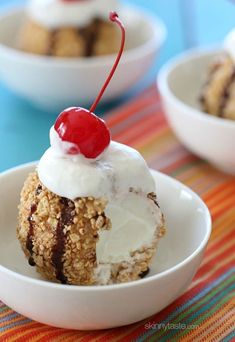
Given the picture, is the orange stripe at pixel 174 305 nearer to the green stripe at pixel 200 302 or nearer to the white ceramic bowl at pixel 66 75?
the green stripe at pixel 200 302

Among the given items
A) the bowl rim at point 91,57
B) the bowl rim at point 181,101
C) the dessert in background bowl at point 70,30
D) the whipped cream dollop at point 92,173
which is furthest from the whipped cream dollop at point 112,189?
the dessert in background bowl at point 70,30

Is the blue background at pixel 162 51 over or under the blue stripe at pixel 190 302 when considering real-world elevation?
under

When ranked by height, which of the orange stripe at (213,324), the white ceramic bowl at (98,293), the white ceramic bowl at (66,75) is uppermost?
the white ceramic bowl at (98,293)

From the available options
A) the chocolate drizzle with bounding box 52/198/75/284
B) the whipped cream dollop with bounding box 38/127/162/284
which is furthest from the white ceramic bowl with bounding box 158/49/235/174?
the chocolate drizzle with bounding box 52/198/75/284

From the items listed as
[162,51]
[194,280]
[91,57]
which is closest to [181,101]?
[91,57]

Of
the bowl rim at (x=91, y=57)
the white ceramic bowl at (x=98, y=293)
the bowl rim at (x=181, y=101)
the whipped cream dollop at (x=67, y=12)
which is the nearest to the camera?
the white ceramic bowl at (x=98, y=293)

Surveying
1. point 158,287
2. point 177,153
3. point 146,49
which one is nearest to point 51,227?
point 158,287

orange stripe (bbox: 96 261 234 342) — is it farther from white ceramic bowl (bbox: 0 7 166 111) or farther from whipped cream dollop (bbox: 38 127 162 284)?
white ceramic bowl (bbox: 0 7 166 111)

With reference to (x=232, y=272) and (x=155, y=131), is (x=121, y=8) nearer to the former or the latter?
(x=155, y=131)
